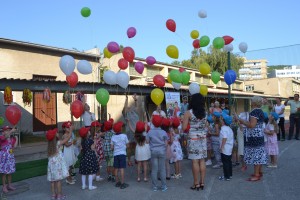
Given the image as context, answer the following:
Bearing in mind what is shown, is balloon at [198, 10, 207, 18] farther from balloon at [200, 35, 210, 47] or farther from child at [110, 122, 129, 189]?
child at [110, 122, 129, 189]

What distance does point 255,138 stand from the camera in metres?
5.57

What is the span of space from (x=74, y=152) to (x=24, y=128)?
32.4 ft

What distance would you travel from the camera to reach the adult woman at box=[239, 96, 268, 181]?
5484mm

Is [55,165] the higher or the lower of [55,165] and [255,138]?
the lower

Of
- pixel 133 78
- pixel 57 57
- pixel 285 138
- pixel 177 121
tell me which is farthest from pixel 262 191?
pixel 133 78

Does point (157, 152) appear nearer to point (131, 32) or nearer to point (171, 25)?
point (131, 32)

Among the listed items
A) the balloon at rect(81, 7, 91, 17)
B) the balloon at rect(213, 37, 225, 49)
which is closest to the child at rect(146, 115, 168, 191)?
the balloon at rect(81, 7, 91, 17)

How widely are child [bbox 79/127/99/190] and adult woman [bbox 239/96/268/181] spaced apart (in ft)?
10.4

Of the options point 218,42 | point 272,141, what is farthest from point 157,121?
point 218,42

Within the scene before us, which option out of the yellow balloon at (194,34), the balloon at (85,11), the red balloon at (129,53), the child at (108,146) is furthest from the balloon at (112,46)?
the yellow balloon at (194,34)

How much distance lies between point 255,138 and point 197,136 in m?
1.34

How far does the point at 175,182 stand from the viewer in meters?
5.73

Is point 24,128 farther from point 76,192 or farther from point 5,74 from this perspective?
point 76,192

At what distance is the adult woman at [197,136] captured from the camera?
5094mm
